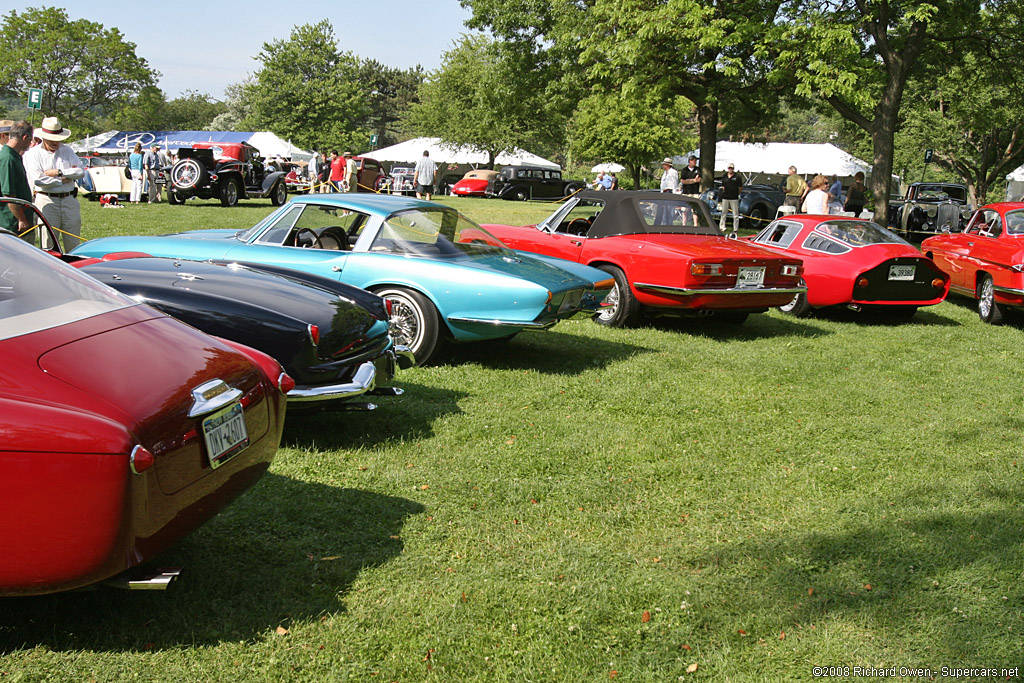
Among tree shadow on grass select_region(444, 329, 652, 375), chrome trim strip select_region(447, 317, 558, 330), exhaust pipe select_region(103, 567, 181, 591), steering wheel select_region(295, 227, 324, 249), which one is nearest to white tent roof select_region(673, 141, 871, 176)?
tree shadow on grass select_region(444, 329, 652, 375)

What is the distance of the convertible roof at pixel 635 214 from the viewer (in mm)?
9414

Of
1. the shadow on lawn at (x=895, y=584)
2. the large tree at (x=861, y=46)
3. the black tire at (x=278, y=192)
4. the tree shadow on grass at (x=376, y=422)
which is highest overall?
the large tree at (x=861, y=46)

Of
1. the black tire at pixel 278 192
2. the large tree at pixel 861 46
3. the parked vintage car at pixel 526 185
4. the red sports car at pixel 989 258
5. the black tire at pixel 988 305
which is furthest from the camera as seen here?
the parked vintage car at pixel 526 185

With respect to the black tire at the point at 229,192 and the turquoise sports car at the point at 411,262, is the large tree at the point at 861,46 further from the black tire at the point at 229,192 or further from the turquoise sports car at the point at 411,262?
the black tire at the point at 229,192

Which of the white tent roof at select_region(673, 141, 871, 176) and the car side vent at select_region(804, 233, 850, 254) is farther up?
the white tent roof at select_region(673, 141, 871, 176)

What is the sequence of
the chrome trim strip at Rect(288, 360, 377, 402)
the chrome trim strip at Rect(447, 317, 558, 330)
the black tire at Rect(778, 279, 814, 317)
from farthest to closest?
the black tire at Rect(778, 279, 814, 317)
the chrome trim strip at Rect(447, 317, 558, 330)
the chrome trim strip at Rect(288, 360, 377, 402)

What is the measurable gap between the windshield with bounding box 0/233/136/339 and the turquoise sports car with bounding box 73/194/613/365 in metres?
3.12

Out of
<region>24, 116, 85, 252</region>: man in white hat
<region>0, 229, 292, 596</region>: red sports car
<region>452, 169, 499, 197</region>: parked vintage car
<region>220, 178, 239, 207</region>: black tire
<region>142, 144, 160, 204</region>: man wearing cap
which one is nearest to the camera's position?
<region>0, 229, 292, 596</region>: red sports car

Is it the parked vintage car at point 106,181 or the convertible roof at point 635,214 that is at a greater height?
the parked vintage car at point 106,181

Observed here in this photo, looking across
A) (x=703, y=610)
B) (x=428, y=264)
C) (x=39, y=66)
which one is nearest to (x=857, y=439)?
(x=703, y=610)

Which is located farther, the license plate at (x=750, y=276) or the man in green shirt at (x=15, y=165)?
the license plate at (x=750, y=276)

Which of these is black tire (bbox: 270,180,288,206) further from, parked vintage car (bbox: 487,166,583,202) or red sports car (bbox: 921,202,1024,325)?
red sports car (bbox: 921,202,1024,325)

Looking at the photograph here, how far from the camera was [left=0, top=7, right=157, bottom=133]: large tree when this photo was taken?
2245 inches

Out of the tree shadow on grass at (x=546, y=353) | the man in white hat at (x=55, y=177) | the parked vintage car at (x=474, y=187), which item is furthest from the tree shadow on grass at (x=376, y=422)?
the parked vintage car at (x=474, y=187)
